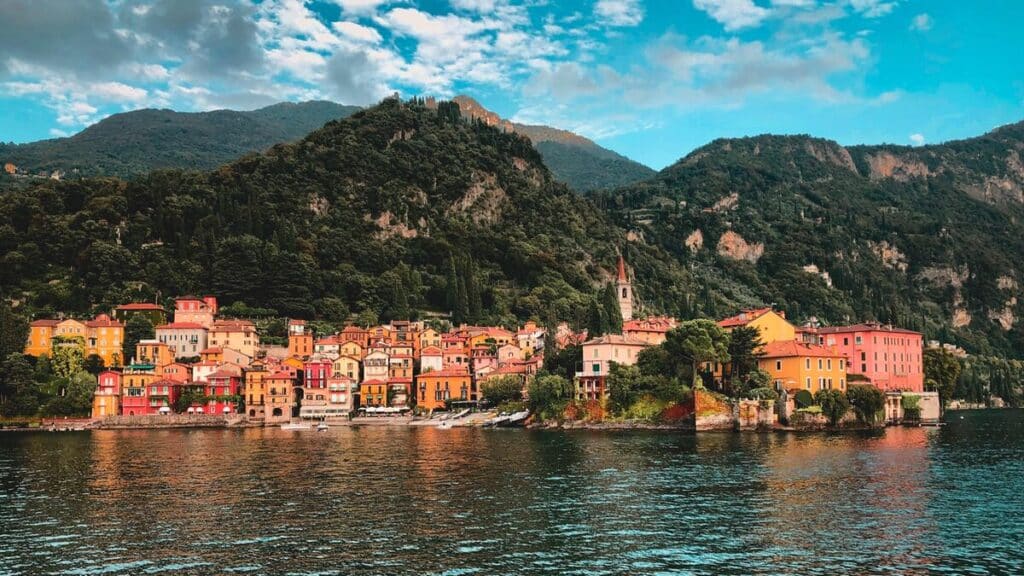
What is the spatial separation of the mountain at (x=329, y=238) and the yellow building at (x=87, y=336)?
39.9 ft

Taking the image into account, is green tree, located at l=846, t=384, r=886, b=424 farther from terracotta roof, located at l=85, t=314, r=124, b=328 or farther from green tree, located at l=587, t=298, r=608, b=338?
terracotta roof, located at l=85, t=314, r=124, b=328

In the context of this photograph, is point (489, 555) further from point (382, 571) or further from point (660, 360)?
point (660, 360)

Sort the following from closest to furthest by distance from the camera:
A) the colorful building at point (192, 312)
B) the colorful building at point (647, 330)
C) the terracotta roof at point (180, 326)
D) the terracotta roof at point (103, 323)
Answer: the colorful building at point (647, 330) → the terracotta roof at point (103, 323) → the terracotta roof at point (180, 326) → the colorful building at point (192, 312)

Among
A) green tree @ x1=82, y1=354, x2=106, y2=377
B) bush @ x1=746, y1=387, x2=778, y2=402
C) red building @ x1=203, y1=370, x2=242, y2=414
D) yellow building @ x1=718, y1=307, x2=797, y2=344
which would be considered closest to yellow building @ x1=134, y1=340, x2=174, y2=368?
green tree @ x1=82, y1=354, x2=106, y2=377

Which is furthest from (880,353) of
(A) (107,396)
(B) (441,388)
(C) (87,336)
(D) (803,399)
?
(C) (87,336)

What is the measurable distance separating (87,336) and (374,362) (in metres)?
35.3

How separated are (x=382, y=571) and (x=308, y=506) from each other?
12.3m

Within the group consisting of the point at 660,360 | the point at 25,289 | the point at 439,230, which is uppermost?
the point at 439,230

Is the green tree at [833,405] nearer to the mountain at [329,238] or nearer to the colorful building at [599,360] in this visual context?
the colorful building at [599,360]

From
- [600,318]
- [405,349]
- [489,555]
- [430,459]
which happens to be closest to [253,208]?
[405,349]

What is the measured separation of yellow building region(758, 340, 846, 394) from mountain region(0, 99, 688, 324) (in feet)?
121

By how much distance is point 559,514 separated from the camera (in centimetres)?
3494

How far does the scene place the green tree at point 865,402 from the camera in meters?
77.8

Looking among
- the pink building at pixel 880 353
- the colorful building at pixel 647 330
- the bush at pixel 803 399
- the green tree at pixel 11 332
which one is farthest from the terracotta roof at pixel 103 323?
the pink building at pixel 880 353
